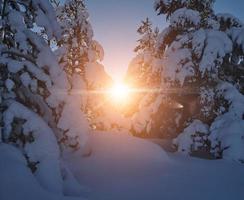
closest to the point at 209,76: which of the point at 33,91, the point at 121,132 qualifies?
the point at 121,132

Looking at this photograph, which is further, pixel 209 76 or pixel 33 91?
pixel 209 76

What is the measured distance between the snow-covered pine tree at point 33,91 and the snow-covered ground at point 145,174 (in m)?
1.01

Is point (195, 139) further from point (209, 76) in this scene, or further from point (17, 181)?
point (17, 181)

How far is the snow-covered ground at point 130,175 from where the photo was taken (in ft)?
17.4

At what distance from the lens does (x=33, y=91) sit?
6.35 metres

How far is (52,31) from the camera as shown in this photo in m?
7.29

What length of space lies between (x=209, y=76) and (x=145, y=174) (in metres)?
6.99

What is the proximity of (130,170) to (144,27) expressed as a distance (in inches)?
853

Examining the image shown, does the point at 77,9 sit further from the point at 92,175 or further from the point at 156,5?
the point at 92,175

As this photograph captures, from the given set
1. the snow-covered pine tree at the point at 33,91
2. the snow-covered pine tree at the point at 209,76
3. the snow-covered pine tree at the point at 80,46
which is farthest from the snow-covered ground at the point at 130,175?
the snow-covered pine tree at the point at 80,46

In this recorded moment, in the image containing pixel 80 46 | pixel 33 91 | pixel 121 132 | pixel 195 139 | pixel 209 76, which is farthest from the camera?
pixel 80 46

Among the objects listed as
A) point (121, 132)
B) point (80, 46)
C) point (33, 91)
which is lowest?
point (121, 132)

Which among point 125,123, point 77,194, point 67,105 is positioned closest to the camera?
point 77,194

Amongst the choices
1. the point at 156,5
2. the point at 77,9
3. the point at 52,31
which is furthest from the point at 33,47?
the point at 77,9
